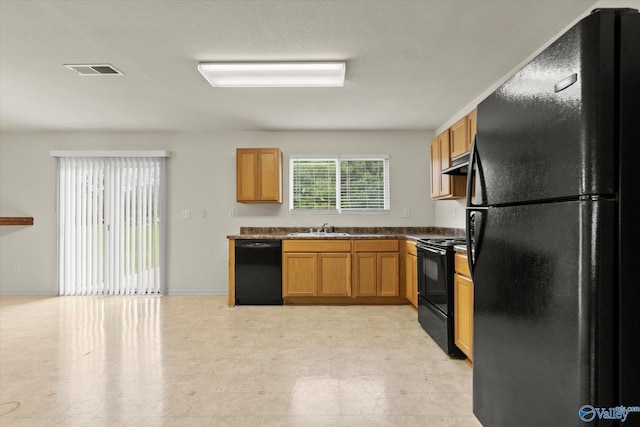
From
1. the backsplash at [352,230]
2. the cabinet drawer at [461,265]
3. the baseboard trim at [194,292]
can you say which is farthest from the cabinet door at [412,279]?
the baseboard trim at [194,292]

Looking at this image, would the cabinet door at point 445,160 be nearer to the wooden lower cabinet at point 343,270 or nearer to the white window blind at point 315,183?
the wooden lower cabinet at point 343,270

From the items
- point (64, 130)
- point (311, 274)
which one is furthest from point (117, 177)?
point (311, 274)

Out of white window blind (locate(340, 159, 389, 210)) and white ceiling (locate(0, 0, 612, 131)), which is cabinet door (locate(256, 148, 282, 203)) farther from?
white window blind (locate(340, 159, 389, 210))

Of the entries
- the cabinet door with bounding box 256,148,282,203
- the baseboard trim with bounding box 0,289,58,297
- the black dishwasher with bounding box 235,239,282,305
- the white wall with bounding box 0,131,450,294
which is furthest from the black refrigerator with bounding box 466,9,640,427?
the baseboard trim with bounding box 0,289,58,297

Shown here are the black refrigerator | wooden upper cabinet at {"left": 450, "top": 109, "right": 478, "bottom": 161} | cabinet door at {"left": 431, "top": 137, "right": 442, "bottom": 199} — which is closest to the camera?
the black refrigerator

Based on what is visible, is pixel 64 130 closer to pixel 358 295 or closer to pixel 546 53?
pixel 358 295

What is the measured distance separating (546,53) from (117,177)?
18.4ft

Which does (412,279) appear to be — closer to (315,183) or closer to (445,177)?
(445,177)

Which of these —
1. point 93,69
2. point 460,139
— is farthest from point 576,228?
point 93,69

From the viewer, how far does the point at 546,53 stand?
1.16 meters

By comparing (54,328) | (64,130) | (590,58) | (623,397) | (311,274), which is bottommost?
(54,328)

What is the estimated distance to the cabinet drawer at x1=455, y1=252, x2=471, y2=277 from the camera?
2727 mm

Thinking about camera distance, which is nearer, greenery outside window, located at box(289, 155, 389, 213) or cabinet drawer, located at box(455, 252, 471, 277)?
cabinet drawer, located at box(455, 252, 471, 277)

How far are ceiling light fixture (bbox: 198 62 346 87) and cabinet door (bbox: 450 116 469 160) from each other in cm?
118
